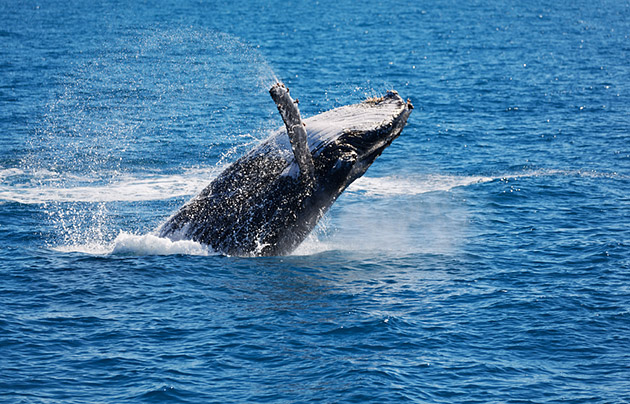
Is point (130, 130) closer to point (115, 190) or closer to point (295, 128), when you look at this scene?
point (115, 190)

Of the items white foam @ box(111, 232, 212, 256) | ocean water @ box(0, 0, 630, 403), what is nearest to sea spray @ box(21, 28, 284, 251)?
ocean water @ box(0, 0, 630, 403)

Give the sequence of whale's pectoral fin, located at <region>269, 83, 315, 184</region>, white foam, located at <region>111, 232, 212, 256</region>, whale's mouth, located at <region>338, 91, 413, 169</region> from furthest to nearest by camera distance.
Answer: white foam, located at <region>111, 232, 212, 256</region>
whale's mouth, located at <region>338, 91, 413, 169</region>
whale's pectoral fin, located at <region>269, 83, 315, 184</region>

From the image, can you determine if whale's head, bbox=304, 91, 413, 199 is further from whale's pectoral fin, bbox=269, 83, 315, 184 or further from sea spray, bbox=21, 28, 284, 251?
sea spray, bbox=21, 28, 284, 251

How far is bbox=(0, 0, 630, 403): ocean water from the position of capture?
16.7 metres

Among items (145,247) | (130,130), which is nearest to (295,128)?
(145,247)

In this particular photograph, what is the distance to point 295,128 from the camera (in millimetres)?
19422

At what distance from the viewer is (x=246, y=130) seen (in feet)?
149

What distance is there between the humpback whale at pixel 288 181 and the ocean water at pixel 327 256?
0.62m

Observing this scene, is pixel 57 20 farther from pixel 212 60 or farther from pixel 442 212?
pixel 442 212

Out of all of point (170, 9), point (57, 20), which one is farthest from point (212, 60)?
point (170, 9)

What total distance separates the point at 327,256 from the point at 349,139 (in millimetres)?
4671

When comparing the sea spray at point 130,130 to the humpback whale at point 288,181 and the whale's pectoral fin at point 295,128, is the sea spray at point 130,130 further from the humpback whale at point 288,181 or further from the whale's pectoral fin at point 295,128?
the whale's pectoral fin at point 295,128

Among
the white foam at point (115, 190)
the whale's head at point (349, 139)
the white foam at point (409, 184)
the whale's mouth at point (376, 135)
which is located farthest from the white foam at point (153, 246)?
the white foam at point (409, 184)

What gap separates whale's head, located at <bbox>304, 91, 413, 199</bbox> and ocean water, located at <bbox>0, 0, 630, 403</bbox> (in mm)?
2967
